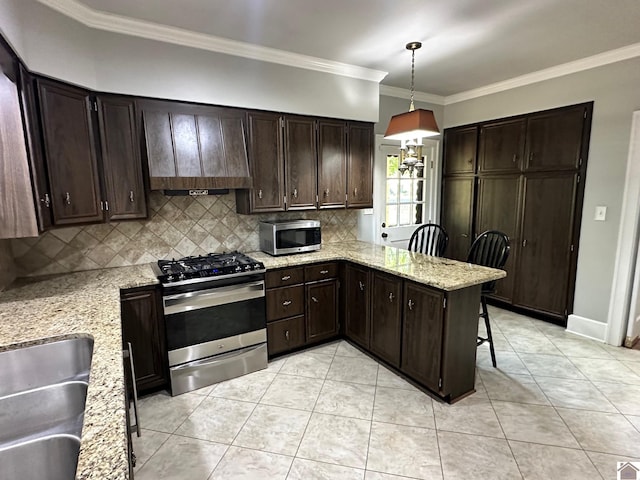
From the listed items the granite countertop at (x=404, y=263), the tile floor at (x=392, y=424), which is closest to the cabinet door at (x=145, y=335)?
the tile floor at (x=392, y=424)

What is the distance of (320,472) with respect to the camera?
71.7 inches

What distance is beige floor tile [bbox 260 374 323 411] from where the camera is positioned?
241 cm

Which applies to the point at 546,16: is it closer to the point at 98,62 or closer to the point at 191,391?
the point at 98,62

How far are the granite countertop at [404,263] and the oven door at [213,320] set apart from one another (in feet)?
1.20

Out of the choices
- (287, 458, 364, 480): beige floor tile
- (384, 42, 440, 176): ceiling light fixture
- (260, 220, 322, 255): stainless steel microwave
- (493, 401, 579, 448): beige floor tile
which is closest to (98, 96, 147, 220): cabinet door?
(260, 220, 322, 255): stainless steel microwave

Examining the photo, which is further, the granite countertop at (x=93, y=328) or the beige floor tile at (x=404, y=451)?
the beige floor tile at (x=404, y=451)

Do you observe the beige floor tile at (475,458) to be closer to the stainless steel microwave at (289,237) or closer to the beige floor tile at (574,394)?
the beige floor tile at (574,394)

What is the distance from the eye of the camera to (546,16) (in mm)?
2326

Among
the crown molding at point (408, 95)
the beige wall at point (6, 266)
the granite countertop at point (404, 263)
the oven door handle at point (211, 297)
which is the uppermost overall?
the crown molding at point (408, 95)

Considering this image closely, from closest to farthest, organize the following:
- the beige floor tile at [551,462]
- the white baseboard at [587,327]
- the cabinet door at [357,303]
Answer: the beige floor tile at [551,462], the cabinet door at [357,303], the white baseboard at [587,327]

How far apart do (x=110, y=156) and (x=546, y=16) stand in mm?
3296

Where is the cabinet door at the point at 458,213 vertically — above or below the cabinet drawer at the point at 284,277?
above

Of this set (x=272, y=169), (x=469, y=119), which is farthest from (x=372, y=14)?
(x=469, y=119)

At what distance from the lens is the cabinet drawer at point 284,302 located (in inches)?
114
